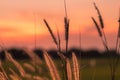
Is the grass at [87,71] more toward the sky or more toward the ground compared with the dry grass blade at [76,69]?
more toward the ground

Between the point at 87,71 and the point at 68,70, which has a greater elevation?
the point at 68,70

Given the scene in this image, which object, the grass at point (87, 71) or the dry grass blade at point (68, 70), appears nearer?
the dry grass blade at point (68, 70)

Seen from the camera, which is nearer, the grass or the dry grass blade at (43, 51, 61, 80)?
the dry grass blade at (43, 51, 61, 80)

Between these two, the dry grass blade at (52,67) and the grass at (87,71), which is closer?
the dry grass blade at (52,67)

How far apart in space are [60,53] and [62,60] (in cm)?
9

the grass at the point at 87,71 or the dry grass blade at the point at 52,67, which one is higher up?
the dry grass blade at the point at 52,67

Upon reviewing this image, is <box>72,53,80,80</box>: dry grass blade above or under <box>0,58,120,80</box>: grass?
above

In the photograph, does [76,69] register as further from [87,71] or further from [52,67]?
[87,71]

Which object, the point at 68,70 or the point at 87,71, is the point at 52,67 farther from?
the point at 87,71

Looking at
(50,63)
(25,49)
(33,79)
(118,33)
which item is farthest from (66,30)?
(25,49)

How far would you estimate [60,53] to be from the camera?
2121 mm

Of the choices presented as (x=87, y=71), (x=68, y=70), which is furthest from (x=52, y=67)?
(x=87, y=71)

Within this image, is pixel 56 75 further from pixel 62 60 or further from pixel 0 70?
pixel 0 70

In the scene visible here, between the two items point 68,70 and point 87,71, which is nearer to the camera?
point 68,70
